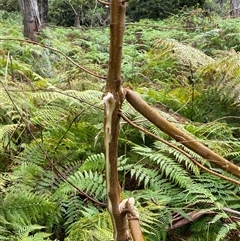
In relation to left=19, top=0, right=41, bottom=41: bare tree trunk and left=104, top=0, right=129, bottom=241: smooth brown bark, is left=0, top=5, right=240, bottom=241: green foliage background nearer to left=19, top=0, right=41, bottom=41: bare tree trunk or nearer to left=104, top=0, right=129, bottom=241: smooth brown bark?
left=104, top=0, right=129, bottom=241: smooth brown bark

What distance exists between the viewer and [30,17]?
4.76 meters

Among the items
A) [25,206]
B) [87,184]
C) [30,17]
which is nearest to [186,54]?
[87,184]

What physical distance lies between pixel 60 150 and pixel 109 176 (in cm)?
111

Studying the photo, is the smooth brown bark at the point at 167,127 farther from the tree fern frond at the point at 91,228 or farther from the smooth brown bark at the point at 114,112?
the tree fern frond at the point at 91,228

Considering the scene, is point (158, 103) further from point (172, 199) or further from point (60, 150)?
point (172, 199)

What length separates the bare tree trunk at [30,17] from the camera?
183 inches

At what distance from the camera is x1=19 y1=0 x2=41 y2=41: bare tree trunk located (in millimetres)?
4642

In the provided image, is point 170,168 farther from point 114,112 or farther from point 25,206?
point 114,112

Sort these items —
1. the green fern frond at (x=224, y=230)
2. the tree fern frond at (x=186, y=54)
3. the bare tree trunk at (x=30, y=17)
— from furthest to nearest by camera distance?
the bare tree trunk at (x=30, y=17) → the tree fern frond at (x=186, y=54) → the green fern frond at (x=224, y=230)

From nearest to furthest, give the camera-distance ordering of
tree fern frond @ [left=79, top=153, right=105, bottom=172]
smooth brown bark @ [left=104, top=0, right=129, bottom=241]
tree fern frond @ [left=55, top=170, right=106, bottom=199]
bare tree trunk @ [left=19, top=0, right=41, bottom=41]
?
smooth brown bark @ [left=104, top=0, right=129, bottom=241], tree fern frond @ [left=55, top=170, right=106, bottom=199], tree fern frond @ [left=79, top=153, right=105, bottom=172], bare tree trunk @ [left=19, top=0, right=41, bottom=41]

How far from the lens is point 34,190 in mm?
1681

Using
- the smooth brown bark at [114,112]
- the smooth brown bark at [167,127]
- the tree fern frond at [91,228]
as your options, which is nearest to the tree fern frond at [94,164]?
the tree fern frond at [91,228]

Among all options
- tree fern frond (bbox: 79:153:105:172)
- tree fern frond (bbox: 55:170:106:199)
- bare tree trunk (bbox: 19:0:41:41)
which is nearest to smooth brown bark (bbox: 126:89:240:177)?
tree fern frond (bbox: 55:170:106:199)

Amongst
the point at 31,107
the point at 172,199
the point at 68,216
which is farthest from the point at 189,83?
the point at 68,216
